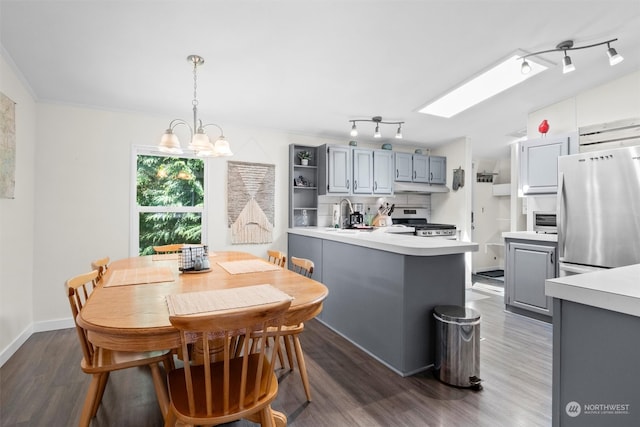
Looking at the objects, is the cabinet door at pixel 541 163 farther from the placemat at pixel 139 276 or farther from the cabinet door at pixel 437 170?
the placemat at pixel 139 276

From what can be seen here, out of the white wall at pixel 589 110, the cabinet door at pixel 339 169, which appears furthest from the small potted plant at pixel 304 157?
the white wall at pixel 589 110

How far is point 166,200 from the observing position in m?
3.75

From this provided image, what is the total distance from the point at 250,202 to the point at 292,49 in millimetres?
2177

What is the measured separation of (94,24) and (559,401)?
3.10 m

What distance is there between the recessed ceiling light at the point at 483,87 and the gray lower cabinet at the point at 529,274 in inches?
68.1

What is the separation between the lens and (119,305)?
1417mm

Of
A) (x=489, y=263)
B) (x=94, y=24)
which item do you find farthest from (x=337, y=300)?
(x=489, y=263)

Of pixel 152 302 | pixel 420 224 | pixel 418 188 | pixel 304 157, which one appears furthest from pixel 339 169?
pixel 152 302

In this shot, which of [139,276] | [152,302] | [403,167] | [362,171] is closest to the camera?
[152,302]

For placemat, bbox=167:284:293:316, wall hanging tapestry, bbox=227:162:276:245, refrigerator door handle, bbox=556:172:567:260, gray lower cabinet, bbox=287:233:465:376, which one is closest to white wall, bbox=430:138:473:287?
refrigerator door handle, bbox=556:172:567:260

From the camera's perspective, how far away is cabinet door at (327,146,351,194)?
435 cm

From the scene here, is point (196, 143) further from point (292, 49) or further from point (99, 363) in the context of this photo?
point (99, 363)

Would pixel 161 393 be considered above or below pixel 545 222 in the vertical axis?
below

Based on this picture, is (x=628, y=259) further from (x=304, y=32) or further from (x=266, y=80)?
(x=266, y=80)
